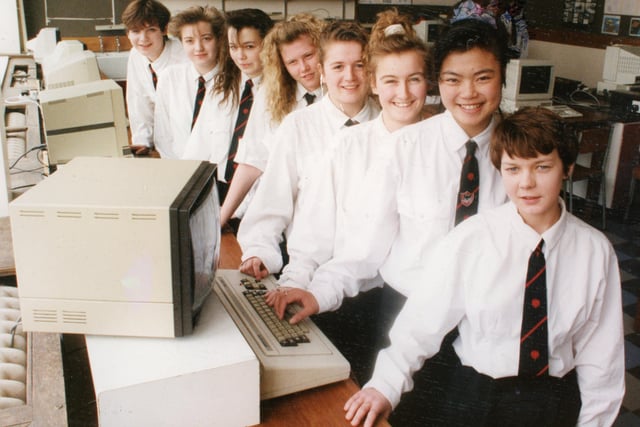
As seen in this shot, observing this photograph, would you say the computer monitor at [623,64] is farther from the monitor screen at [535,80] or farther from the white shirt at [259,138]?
the white shirt at [259,138]

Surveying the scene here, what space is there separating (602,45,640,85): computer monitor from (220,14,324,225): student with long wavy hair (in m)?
3.57

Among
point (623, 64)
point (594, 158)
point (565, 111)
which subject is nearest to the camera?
point (565, 111)

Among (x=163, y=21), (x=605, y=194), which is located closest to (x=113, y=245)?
(x=163, y=21)

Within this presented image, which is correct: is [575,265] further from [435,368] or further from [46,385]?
[46,385]

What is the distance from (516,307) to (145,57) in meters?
3.14

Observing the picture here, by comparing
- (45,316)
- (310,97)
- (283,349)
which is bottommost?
(283,349)

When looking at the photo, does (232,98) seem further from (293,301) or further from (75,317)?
(75,317)

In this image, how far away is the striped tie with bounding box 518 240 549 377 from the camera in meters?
1.36

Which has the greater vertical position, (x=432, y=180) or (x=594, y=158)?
(x=432, y=180)

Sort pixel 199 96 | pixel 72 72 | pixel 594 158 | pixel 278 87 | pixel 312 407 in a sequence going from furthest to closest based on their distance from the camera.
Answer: pixel 594 158 < pixel 72 72 < pixel 199 96 < pixel 278 87 < pixel 312 407

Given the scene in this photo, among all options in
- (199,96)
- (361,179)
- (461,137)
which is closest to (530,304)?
(461,137)

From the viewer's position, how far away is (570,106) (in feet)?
15.7

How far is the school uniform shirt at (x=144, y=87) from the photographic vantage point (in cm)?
365

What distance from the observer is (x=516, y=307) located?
1.39 m
